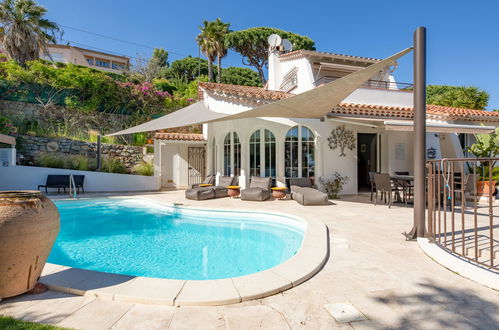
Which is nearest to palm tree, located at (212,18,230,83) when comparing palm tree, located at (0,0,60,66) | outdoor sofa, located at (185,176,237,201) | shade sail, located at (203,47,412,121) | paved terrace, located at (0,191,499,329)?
palm tree, located at (0,0,60,66)

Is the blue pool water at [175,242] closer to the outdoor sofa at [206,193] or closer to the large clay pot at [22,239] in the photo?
the outdoor sofa at [206,193]

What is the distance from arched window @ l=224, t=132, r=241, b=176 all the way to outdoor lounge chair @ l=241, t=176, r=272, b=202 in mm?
2254

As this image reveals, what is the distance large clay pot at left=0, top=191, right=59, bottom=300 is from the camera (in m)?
2.82

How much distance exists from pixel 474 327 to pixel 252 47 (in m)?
36.1

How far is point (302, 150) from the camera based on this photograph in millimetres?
12250

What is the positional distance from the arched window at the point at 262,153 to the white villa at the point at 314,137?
0.16ft

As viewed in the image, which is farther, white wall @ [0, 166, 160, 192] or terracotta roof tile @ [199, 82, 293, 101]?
white wall @ [0, 166, 160, 192]

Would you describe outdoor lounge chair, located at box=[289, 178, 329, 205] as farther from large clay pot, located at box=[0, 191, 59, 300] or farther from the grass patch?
the grass patch

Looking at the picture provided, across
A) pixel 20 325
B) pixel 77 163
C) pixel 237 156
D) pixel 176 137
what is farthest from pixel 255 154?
pixel 20 325

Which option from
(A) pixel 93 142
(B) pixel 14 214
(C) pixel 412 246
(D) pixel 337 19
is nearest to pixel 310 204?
(C) pixel 412 246

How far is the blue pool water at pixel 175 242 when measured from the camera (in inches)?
204

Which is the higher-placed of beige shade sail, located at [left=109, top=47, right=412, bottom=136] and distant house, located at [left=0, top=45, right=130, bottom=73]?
distant house, located at [left=0, top=45, right=130, bottom=73]

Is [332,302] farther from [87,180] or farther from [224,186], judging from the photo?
[87,180]

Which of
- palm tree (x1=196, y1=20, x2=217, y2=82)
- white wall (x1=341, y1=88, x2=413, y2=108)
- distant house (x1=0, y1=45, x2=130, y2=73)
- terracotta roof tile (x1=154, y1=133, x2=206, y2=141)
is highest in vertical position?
distant house (x1=0, y1=45, x2=130, y2=73)
